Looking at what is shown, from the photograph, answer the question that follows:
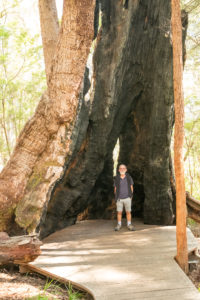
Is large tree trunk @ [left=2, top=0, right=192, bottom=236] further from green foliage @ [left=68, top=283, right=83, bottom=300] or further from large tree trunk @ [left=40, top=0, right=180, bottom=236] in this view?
green foliage @ [left=68, top=283, right=83, bottom=300]

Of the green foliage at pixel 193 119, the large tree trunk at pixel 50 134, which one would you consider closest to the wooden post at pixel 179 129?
the large tree trunk at pixel 50 134

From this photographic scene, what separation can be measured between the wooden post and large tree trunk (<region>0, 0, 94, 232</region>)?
4.70 feet

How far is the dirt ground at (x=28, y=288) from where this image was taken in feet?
13.1

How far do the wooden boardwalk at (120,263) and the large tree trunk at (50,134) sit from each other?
2.83 ft

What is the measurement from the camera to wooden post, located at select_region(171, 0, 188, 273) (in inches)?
187

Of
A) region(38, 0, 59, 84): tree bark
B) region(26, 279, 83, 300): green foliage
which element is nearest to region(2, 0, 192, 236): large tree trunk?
region(38, 0, 59, 84): tree bark

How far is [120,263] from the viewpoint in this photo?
4906 millimetres

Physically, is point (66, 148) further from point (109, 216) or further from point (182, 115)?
point (109, 216)

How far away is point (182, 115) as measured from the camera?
484 centimetres

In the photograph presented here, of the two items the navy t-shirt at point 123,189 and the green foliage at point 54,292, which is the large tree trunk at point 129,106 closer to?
the navy t-shirt at point 123,189

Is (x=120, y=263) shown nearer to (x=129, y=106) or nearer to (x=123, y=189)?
(x=123, y=189)

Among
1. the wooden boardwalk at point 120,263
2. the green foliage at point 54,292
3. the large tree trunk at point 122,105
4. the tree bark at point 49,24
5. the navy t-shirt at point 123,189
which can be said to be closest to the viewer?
the green foliage at point 54,292

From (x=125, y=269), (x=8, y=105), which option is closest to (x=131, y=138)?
(x=125, y=269)

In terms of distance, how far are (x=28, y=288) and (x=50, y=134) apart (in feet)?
8.13
